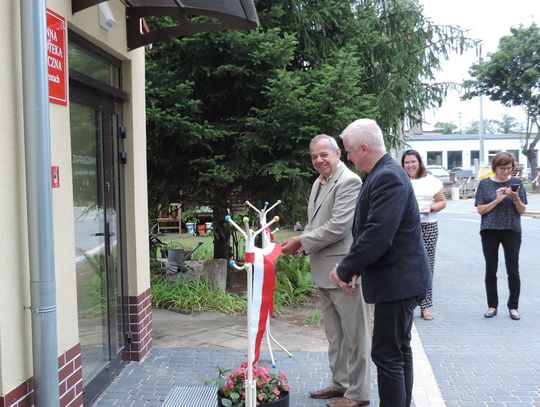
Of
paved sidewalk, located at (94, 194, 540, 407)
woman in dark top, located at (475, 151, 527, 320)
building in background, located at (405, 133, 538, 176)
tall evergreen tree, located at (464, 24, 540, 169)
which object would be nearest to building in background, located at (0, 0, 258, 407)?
paved sidewalk, located at (94, 194, 540, 407)

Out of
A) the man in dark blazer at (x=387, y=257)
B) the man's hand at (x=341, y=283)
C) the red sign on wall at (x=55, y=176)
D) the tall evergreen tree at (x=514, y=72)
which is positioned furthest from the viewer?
the tall evergreen tree at (x=514, y=72)

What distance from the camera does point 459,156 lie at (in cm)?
6106

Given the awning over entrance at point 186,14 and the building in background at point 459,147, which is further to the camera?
the building in background at point 459,147

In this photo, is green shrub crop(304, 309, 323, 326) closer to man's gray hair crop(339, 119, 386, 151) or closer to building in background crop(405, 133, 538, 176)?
man's gray hair crop(339, 119, 386, 151)

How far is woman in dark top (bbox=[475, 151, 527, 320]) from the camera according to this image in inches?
257

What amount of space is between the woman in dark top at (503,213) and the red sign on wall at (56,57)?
4.79 meters

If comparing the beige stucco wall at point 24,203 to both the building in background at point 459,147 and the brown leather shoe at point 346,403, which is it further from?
the building in background at point 459,147

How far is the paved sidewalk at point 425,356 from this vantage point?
4.53 meters

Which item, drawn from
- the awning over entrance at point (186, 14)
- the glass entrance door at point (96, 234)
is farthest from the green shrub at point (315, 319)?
the awning over entrance at point (186, 14)

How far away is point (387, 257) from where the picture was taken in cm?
352

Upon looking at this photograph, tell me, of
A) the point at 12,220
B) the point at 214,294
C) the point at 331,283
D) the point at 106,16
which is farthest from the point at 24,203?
the point at 214,294

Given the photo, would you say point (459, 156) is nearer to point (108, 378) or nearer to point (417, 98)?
point (417, 98)

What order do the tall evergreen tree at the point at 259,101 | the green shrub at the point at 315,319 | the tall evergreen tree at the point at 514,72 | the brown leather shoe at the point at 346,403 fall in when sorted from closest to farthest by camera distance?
the brown leather shoe at the point at 346,403
the green shrub at the point at 315,319
the tall evergreen tree at the point at 259,101
the tall evergreen tree at the point at 514,72

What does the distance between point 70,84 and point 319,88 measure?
3.51 m
